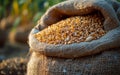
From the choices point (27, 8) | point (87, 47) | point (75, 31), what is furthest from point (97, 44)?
point (27, 8)

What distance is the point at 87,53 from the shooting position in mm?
2709

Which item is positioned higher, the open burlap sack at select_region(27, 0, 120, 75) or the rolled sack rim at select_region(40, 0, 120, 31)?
the rolled sack rim at select_region(40, 0, 120, 31)

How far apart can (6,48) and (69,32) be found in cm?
698

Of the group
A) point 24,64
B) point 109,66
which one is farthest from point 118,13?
point 24,64

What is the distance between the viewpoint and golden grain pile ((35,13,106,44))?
2.80m

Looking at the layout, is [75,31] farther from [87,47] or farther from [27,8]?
[27,8]

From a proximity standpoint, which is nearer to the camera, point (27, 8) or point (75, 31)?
point (75, 31)

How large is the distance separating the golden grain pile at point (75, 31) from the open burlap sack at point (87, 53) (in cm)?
5

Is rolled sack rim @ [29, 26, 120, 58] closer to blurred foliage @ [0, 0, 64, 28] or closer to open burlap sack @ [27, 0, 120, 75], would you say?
open burlap sack @ [27, 0, 120, 75]

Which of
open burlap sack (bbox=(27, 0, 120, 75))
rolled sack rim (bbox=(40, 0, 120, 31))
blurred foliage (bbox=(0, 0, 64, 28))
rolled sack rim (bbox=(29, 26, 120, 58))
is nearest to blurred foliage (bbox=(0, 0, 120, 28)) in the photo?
blurred foliage (bbox=(0, 0, 64, 28))

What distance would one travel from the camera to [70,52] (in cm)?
273

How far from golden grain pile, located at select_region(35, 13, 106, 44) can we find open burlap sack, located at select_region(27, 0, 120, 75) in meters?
0.05

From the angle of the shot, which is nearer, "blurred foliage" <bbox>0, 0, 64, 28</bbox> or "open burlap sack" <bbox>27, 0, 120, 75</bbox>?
"open burlap sack" <bbox>27, 0, 120, 75</bbox>

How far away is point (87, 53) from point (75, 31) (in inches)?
9.6
